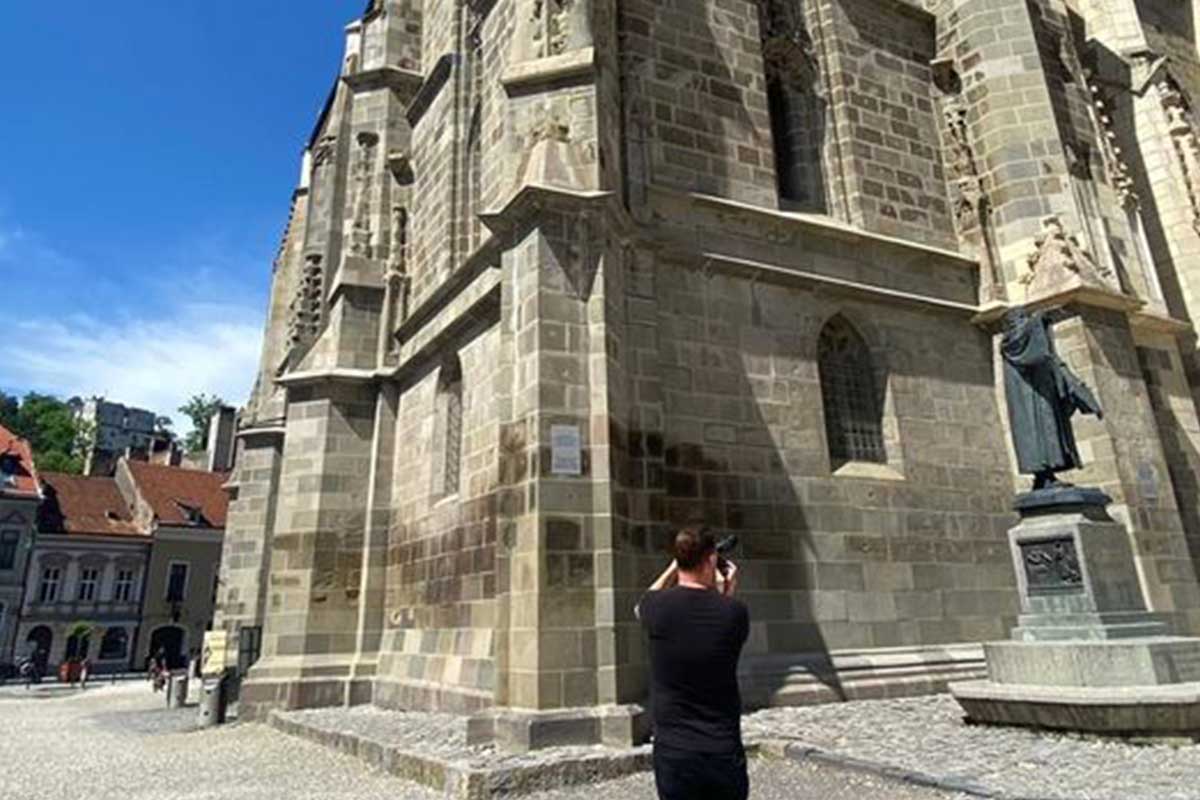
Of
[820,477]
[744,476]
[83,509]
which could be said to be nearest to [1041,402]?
[820,477]

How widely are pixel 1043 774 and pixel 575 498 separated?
13.9 feet

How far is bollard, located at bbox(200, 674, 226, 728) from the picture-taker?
1170cm

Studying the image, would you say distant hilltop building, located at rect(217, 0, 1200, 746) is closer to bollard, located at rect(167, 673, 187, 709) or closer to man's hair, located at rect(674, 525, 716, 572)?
bollard, located at rect(167, 673, 187, 709)

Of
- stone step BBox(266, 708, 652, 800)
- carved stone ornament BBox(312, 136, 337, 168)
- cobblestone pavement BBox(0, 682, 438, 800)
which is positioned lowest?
cobblestone pavement BBox(0, 682, 438, 800)

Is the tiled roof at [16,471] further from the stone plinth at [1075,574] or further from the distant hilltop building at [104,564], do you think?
the stone plinth at [1075,574]

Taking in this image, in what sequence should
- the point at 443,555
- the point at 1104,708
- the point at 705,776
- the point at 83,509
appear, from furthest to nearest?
1. the point at 83,509
2. the point at 443,555
3. the point at 1104,708
4. the point at 705,776

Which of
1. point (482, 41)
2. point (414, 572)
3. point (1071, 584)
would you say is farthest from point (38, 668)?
point (1071, 584)

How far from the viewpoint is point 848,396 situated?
1089cm

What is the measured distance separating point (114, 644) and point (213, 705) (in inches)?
1295

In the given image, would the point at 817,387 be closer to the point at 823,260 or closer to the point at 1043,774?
the point at 823,260

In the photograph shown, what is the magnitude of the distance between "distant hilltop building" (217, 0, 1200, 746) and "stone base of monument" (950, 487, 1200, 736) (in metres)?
0.36

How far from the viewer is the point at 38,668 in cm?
3375

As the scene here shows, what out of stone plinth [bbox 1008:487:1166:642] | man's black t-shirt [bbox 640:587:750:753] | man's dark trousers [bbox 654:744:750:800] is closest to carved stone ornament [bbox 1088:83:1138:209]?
stone plinth [bbox 1008:487:1166:642]

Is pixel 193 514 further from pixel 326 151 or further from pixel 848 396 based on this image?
pixel 848 396
